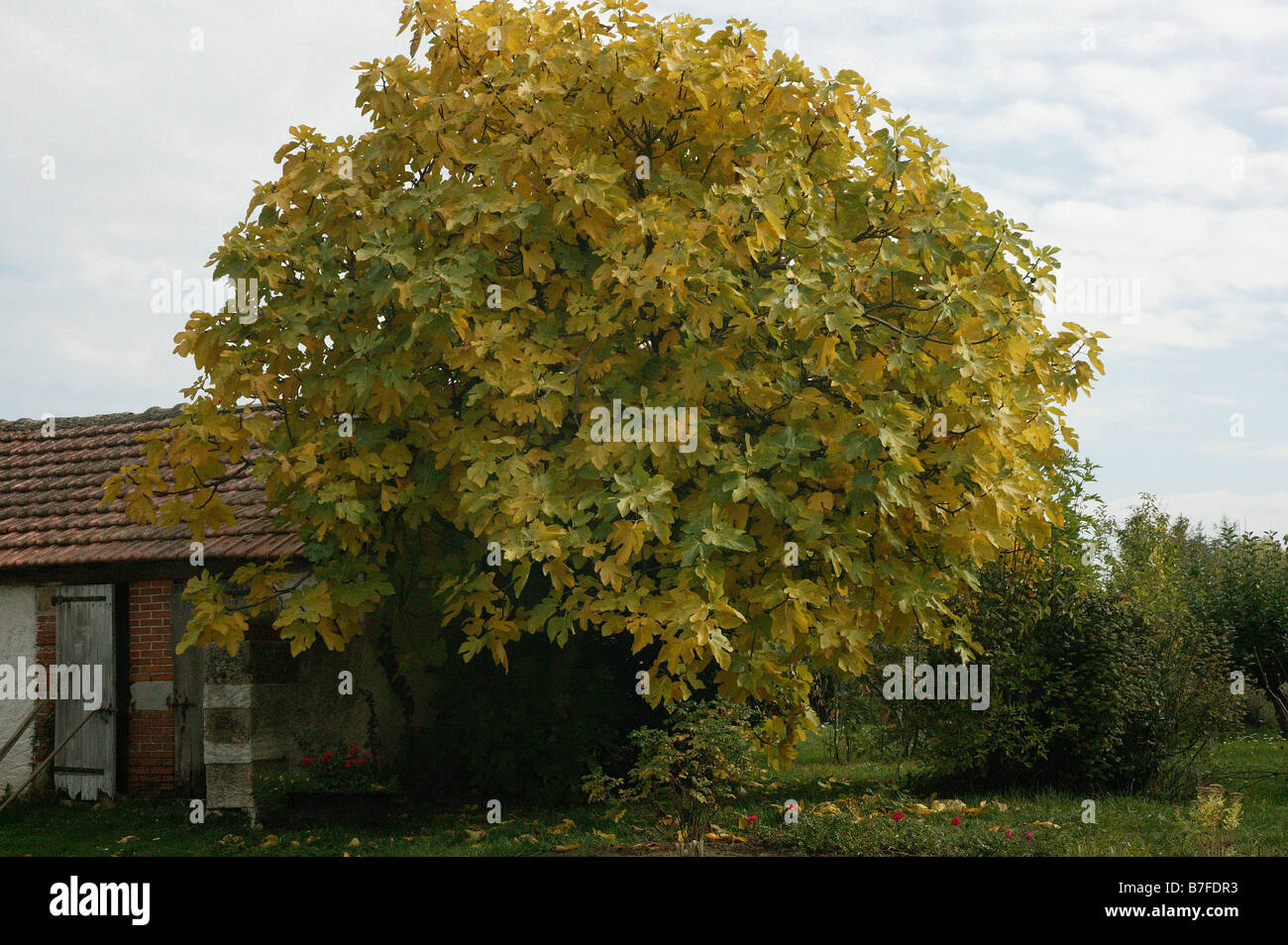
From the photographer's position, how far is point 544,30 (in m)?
9.46

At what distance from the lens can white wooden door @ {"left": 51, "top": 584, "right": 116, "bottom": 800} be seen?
541 inches

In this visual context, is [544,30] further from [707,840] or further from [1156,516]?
[1156,516]

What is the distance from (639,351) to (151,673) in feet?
26.1

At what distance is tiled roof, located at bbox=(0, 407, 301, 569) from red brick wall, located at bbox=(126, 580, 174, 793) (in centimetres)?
77

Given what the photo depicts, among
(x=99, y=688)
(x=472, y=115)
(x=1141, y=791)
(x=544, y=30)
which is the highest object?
(x=544, y=30)

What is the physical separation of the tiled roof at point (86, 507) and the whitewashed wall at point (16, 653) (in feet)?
1.96

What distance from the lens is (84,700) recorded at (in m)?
13.9

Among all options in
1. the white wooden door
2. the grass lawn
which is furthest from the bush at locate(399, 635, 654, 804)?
the white wooden door

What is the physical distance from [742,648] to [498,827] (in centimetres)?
374

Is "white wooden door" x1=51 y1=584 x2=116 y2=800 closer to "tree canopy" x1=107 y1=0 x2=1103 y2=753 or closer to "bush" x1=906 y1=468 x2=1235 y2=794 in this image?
"tree canopy" x1=107 y1=0 x2=1103 y2=753

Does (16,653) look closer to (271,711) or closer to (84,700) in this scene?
(84,700)

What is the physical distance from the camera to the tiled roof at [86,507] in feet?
42.2

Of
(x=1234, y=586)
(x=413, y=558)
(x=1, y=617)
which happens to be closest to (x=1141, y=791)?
(x=1234, y=586)
